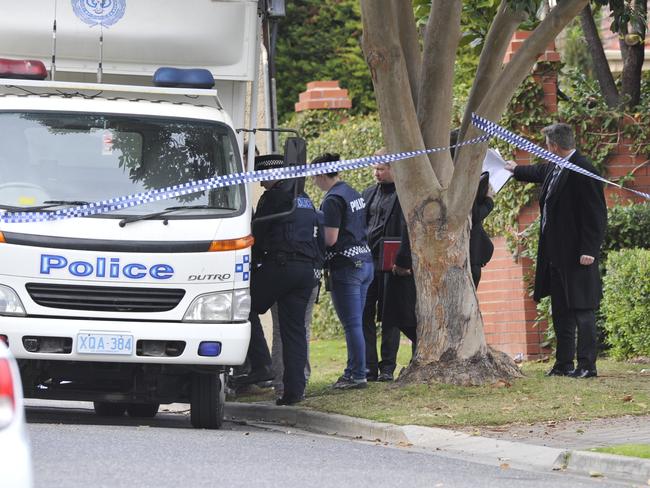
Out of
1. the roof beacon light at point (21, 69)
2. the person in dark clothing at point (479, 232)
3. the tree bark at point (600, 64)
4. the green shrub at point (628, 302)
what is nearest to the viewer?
the roof beacon light at point (21, 69)

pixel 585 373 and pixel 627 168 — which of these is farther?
pixel 627 168

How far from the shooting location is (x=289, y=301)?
36.1 feet

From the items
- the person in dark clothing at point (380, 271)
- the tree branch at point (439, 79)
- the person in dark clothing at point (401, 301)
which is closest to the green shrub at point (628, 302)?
the person in dark clothing at point (401, 301)

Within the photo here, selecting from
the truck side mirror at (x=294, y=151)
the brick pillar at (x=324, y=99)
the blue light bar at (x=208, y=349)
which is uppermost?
the brick pillar at (x=324, y=99)

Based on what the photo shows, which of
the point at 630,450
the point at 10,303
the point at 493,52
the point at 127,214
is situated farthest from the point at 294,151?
the point at 630,450

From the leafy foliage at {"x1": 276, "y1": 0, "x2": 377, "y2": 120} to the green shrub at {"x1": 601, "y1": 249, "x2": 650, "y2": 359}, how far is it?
20.3m

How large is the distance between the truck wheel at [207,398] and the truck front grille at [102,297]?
0.72 metres

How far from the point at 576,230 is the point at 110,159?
12.6 ft

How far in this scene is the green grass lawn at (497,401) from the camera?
9766mm

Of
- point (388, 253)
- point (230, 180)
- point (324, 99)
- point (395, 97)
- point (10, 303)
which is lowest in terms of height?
point (10, 303)

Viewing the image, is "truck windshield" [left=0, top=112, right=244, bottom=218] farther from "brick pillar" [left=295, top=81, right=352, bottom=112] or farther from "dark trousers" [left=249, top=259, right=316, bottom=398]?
"brick pillar" [left=295, top=81, right=352, bottom=112]

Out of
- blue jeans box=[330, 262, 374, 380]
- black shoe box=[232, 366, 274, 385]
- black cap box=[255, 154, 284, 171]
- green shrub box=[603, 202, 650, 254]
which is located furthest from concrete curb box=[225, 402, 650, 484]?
green shrub box=[603, 202, 650, 254]

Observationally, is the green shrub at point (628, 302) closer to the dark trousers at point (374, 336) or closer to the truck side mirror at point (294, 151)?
the dark trousers at point (374, 336)

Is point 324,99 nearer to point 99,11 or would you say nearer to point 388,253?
point 388,253
